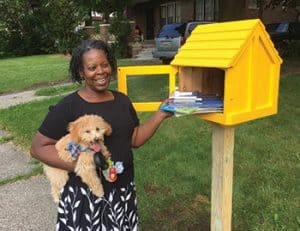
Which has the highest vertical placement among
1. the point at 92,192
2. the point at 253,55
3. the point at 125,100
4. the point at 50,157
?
the point at 253,55

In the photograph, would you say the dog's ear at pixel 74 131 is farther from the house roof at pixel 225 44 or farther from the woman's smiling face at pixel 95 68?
the house roof at pixel 225 44

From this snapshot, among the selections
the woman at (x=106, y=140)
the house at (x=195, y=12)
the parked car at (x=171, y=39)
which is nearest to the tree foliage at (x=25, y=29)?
the house at (x=195, y=12)

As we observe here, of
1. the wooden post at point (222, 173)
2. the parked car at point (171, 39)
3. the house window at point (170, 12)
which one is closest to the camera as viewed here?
the wooden post at point (222, 173)

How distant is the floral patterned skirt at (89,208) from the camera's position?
2260mm

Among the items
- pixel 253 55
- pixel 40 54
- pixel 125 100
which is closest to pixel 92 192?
pixel 125 100

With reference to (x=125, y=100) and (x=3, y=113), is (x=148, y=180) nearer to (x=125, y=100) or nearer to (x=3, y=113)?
(x=125, y=100)

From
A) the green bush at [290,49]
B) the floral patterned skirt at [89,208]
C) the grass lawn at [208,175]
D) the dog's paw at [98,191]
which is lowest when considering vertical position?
the grass lawn at [208,175]

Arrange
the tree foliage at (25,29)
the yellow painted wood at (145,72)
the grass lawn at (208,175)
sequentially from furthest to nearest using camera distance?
the tree foliage at (25,29) → the grass lawn at (208,175) → the yellow painted wood at (145,72)

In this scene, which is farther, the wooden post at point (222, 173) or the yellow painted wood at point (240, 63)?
the wooden post at point (222, 173)

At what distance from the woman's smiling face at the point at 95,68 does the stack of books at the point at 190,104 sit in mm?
362

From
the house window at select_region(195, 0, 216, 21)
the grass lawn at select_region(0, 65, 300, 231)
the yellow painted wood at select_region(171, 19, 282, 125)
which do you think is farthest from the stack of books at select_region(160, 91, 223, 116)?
the house window at select_region(195, 0, 216, 21)

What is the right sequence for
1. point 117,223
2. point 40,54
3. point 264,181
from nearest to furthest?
point 117,223, point 264,181, point 40,54

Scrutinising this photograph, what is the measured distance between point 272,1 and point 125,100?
34.0 feet

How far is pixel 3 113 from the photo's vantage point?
8.20m
